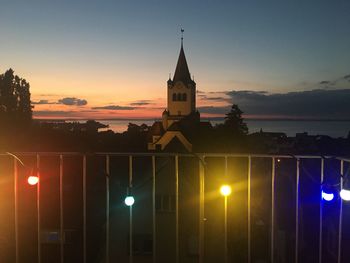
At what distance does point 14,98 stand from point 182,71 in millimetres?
24415

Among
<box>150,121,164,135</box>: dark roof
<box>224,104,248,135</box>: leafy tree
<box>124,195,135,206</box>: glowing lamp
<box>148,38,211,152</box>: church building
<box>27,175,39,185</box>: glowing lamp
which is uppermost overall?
<box>148,38,211,152</box>: church building

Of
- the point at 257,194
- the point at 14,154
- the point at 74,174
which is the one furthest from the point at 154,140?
the point at 14,154

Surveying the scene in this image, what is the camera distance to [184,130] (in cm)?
4022

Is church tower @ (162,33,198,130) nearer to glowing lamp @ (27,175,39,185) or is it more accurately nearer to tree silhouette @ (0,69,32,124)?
tree silhouette @ (0,69,32,124)

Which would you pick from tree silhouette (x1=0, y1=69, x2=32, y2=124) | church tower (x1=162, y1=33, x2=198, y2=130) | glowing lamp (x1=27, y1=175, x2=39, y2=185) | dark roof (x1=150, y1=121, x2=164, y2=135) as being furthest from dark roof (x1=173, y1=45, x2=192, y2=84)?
glowing lamp (x1=27, y1=175, x2=39, y2=185)

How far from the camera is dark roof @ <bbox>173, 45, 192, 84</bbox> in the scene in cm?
4731

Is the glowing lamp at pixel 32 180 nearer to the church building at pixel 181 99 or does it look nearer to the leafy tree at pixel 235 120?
the leafy tree at pixel 235 120

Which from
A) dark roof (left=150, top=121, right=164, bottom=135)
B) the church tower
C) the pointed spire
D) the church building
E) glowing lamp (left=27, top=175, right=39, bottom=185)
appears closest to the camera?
glowing lamp (left=27, top=175, right=39, bottom=185)

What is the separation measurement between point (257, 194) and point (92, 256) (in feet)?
46.9

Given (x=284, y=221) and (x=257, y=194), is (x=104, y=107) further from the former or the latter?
(x=284, y=221)

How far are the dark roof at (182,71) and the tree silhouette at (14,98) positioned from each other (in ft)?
73.7

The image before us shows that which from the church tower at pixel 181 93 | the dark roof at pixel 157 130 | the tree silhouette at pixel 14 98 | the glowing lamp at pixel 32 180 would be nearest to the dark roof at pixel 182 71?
the church tower at pixel 181 93

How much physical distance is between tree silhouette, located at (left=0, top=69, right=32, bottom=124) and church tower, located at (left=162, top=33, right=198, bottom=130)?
2104cm

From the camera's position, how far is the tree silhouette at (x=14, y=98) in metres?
28.0
